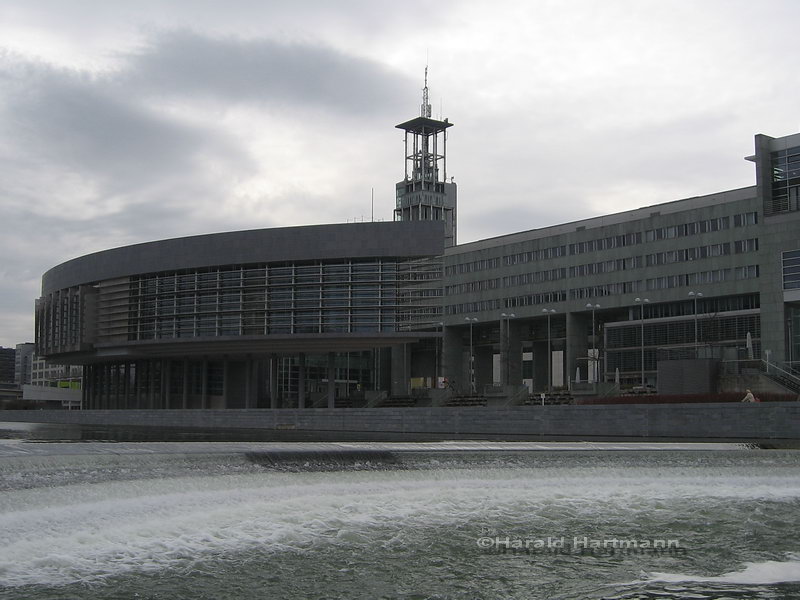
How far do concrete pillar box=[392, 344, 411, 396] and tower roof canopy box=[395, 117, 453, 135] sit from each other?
5735 cm

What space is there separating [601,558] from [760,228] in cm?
7202

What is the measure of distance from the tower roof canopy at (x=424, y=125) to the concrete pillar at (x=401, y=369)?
188 feet

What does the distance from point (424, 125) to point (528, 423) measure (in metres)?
115

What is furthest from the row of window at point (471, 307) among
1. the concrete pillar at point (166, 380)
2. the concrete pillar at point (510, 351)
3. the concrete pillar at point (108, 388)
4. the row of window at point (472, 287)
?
the concrete pillar at point (108, 388)

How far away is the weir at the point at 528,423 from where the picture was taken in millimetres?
39594

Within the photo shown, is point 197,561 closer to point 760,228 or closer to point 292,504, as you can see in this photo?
point 292,504

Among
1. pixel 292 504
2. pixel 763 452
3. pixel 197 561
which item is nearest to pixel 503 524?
pixel 292 504

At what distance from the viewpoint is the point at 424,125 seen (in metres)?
158

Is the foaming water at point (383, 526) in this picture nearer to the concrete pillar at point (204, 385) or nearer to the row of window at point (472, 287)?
the concrete pillar at point (204, 385)

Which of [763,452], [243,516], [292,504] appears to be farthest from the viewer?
[763,452]

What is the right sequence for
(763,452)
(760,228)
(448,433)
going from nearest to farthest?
(763,452)
(448,433)
(760,228)

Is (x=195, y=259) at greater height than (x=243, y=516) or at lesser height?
greater

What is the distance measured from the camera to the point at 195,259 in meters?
82.9

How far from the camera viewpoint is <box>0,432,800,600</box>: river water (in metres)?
11.9
